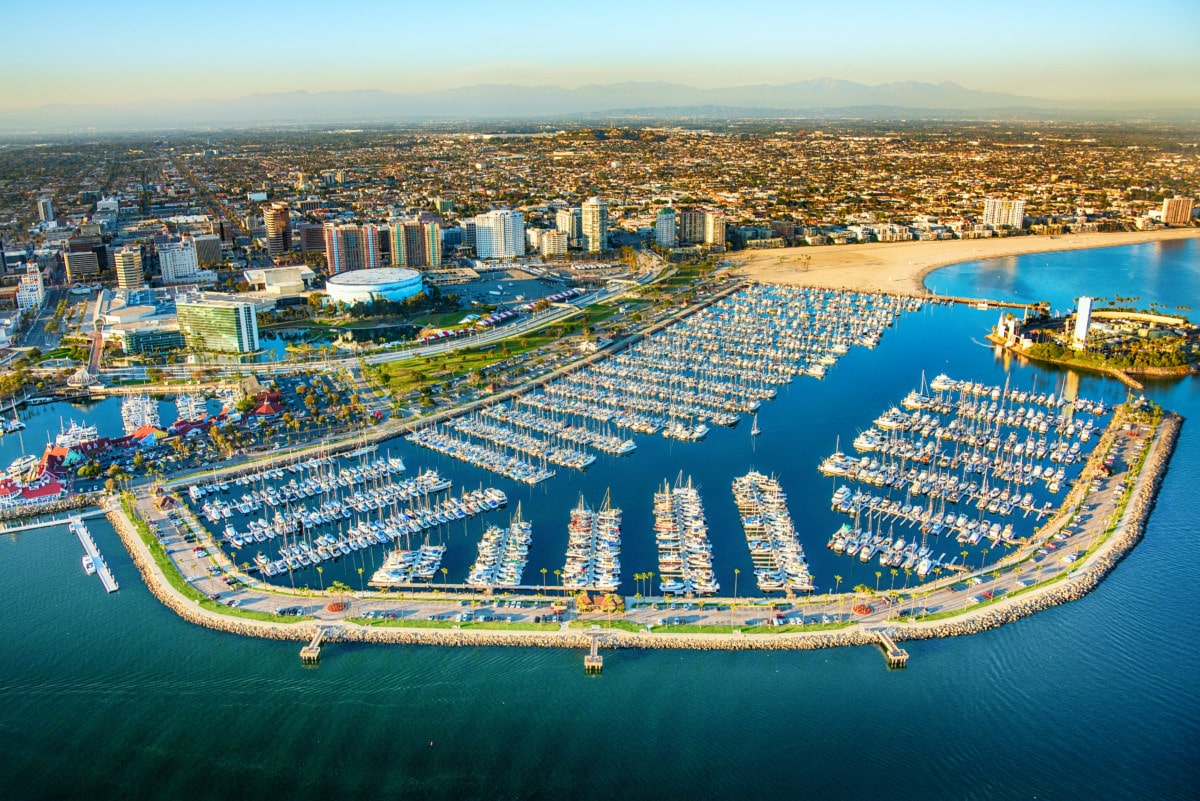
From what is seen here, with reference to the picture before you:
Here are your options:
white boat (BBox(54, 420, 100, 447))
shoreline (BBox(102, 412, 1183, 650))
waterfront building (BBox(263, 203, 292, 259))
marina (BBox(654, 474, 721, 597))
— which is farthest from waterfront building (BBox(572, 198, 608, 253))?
→ shoreline (BBox(102, 412, 1183, 650))

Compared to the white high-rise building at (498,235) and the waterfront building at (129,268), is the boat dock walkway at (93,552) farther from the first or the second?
the white high-rise building at (498,235)

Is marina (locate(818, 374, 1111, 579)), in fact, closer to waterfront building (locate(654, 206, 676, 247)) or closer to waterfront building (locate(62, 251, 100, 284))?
waterfront building (locate(654, 206, 676, 247))

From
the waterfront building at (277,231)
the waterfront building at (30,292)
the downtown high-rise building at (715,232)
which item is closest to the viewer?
the waterfront building at (30,292)

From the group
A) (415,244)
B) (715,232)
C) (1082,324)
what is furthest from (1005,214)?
(415,244)

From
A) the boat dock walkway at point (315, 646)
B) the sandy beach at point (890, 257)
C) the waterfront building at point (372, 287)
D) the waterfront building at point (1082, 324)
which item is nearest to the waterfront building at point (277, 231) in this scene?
the waterfront building at point (372, 287)

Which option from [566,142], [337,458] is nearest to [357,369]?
[337,458]

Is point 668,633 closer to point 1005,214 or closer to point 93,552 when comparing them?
point 93,552

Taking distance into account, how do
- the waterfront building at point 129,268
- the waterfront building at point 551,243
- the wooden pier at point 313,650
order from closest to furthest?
the wooden pier at point 313,650 → the waterfront building at point 129,268 → the waterfront building at point 551,243
